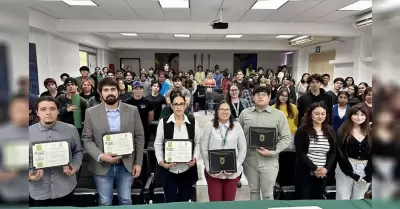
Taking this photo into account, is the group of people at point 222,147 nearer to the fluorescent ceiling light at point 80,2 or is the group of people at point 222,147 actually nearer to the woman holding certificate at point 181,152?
the woman holding certificate at point 181,152

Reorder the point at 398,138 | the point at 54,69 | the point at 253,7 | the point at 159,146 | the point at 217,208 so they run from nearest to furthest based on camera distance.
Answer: the point at 398,138 < the point at 217,208 < the point at 159,146 < the point at 253,7 < the point at 54,69

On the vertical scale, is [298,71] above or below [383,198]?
above

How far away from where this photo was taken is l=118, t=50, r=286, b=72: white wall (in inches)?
588

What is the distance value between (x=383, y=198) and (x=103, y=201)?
2.04 metres

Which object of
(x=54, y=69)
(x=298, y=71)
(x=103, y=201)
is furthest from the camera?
(x=298, y=71)

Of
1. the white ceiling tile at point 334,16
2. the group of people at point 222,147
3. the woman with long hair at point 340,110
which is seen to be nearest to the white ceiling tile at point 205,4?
the white ceiling tile at point 334,16

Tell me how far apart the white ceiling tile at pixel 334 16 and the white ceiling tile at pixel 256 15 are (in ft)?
→ 4.71

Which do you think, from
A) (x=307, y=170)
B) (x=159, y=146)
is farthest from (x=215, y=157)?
(x=307, y=170)

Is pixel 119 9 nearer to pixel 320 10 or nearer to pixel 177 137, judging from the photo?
pixel 320 10

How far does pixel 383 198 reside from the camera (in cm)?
79

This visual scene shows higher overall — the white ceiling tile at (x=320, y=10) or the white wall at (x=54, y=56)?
the white ceiling tile at (x=320, y=10)

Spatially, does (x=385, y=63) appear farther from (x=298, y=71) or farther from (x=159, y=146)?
(x=298, y=71)

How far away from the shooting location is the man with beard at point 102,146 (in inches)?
87.3

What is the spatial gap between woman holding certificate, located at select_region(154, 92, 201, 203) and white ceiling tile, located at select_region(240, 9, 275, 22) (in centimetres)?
450
